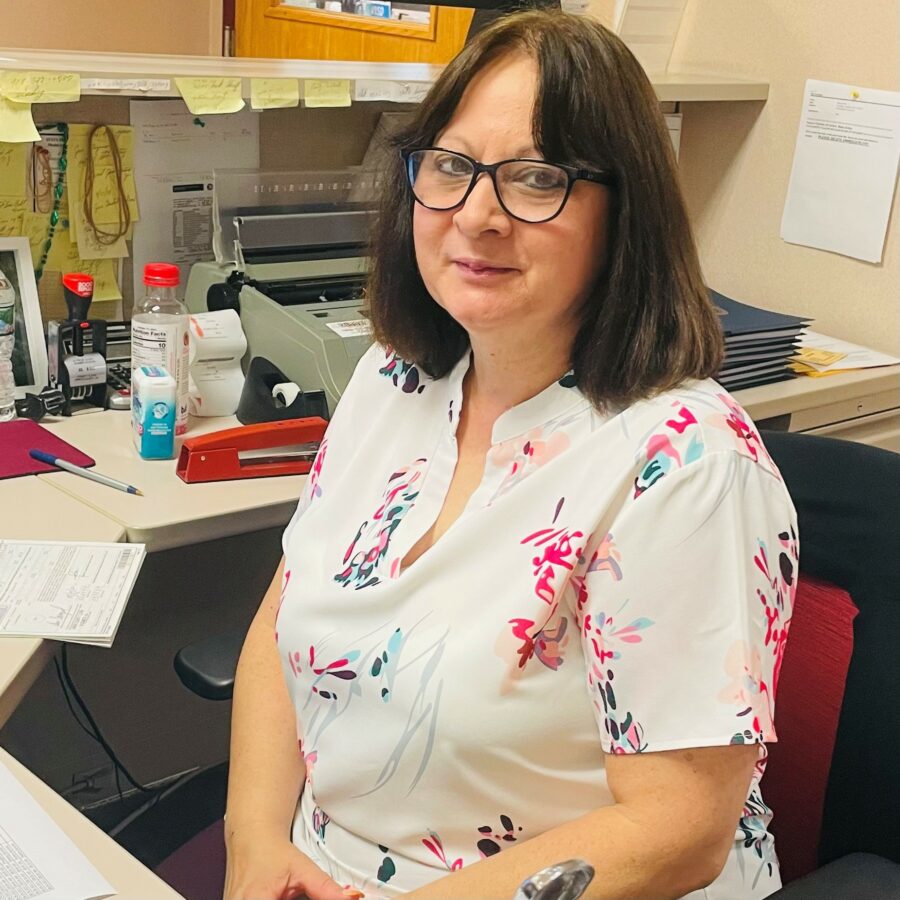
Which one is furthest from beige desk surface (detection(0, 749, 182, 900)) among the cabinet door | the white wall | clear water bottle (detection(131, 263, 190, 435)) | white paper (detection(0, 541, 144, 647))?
the cabinet door

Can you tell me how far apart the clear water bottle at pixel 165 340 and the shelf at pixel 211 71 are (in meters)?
0.26

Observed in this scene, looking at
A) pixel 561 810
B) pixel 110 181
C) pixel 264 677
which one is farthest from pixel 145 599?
pixel 561 810

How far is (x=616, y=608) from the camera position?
3.03 feet

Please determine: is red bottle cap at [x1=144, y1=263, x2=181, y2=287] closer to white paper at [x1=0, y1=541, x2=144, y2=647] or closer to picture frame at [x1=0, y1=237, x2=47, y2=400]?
picture frame at [x1=0, y1=237, x2=47, y2=400]

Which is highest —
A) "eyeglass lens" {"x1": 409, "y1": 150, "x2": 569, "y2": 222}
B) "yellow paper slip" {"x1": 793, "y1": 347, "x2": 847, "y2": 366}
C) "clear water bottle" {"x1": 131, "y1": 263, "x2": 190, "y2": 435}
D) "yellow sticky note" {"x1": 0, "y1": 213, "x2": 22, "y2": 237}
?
"eyeglass lens" {"x1": 409, "y1": 150, "x2": 569, "y2": 222}

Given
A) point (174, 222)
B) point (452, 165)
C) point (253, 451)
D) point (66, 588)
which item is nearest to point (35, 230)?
point (174, 222)

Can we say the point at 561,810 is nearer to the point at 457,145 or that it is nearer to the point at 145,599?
the point at 457,145

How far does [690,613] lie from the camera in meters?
0.90

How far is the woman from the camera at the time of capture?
2.99 feet

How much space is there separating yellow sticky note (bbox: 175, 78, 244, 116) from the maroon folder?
1.64ft

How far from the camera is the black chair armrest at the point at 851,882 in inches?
36.6

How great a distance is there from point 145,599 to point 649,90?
1351 mm

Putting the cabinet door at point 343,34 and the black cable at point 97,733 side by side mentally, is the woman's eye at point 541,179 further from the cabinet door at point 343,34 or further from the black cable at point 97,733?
the cabinet door at point 343,34

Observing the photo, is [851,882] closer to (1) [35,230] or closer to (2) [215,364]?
(2) [215,364]
